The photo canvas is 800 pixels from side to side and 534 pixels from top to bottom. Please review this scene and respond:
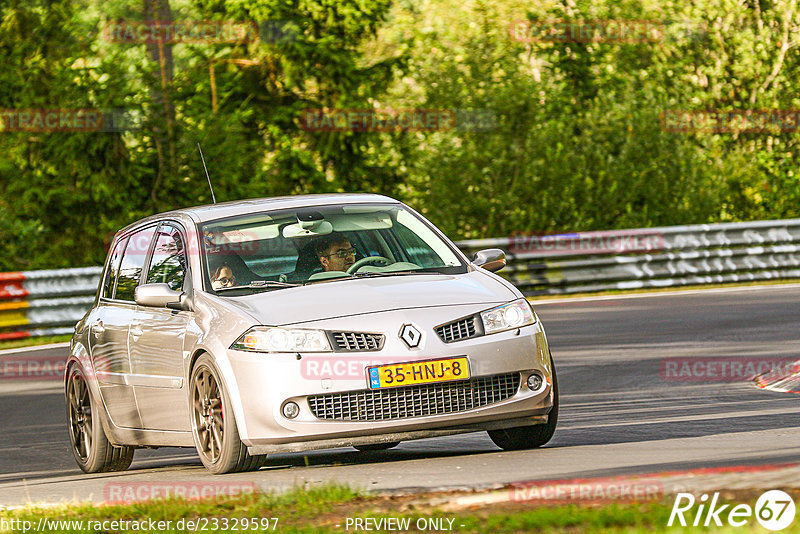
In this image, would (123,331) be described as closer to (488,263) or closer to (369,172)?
(488,263)

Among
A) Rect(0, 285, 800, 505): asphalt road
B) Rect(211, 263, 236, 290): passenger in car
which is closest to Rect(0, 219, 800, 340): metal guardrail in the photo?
Rect(0, 285, 800, 505): asphalt road

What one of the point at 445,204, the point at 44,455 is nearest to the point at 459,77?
the point at 445,204

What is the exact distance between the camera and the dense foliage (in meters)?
28.8

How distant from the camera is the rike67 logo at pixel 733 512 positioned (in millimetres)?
5620

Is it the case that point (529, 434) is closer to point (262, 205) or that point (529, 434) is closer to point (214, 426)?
point (214, 426)

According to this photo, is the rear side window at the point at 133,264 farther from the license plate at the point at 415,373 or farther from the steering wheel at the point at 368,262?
the license plate at the point at 415,373

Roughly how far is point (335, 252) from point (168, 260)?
1.17 meters

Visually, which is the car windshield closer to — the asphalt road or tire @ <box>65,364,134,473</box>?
the asphalt road

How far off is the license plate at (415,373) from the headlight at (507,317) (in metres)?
0.32

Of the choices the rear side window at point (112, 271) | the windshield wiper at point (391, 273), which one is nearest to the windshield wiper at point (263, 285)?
the windshield wiper at point (391, 273)

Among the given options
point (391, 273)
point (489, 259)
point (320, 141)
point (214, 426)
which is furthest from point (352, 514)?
point (320, 141)

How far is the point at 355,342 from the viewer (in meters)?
8.34

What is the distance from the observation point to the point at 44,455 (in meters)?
11.4

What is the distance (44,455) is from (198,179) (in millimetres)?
18658
